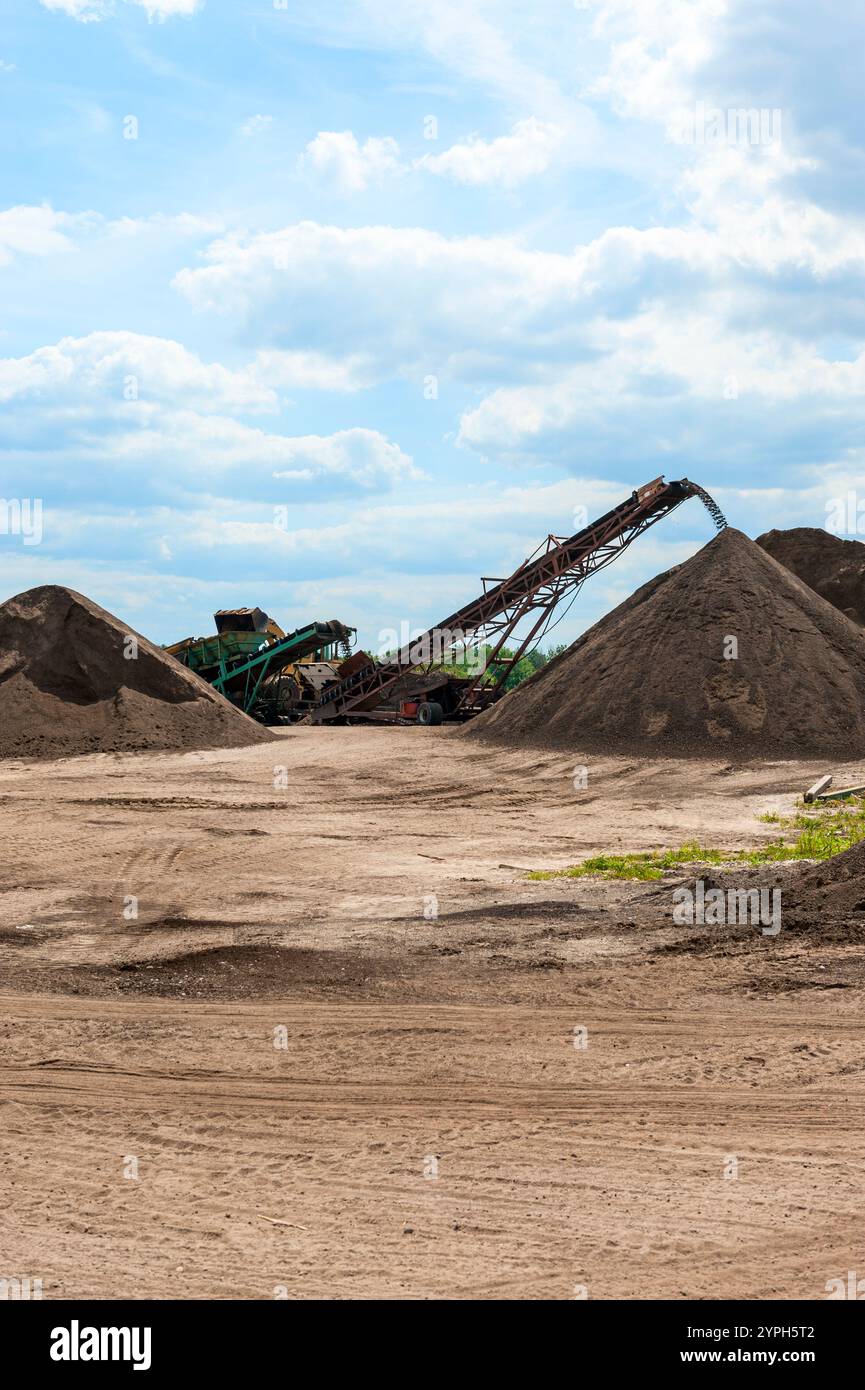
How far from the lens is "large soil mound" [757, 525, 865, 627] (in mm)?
35688

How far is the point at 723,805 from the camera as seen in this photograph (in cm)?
1975

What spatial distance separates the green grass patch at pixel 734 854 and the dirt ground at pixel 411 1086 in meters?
0.66

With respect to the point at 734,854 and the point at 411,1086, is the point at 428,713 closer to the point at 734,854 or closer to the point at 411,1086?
the point at 734,854

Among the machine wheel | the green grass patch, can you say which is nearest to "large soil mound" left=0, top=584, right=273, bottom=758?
the machine wheel

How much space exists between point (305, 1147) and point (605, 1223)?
170 centimetres

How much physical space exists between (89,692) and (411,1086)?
81.9 feet

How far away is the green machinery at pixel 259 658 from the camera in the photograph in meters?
37.9

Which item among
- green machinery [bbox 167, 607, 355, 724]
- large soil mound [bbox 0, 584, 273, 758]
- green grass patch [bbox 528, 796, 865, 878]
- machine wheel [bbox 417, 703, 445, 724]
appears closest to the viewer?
green grass patch [bbox 528, 796, 865, 878]

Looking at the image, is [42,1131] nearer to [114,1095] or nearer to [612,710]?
[114,1095]

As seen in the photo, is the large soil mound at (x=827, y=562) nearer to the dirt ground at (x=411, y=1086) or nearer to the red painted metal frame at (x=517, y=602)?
the red painted metal frame at (x=517, y=602)

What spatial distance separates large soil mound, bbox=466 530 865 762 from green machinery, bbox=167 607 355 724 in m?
10.3

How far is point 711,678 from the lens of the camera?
84.5ft

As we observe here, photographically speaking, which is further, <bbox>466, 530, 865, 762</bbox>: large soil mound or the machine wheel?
the machine wheel

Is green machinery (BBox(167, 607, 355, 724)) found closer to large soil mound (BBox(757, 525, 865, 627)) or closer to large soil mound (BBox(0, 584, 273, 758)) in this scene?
large soil mound (BBox(0, 584, 273, 758))
